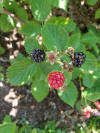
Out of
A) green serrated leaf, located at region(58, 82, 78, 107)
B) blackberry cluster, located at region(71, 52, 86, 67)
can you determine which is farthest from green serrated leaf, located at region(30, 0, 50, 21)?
green serrated leaf, located at region(58, 82, 78, 107)

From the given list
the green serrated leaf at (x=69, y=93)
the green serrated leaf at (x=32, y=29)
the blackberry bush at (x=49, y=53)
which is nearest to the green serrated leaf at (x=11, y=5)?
the blackberry bush at (x=49, y=53)

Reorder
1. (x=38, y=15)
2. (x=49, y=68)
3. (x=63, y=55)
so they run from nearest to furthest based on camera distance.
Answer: (x=63, y=55)
(x=49, y=68)
(x=38, y=15)

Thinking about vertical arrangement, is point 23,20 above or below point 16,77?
above

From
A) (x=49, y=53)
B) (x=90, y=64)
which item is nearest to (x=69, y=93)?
(x=90, y=64)

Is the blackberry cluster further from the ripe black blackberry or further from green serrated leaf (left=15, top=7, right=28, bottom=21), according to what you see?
green serrated leaf (left=15, top=7, right=28, bottom=21)

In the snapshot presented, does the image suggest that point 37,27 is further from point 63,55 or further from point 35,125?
point 35,125

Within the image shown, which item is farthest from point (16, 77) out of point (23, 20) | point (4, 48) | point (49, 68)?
point (4, 48)

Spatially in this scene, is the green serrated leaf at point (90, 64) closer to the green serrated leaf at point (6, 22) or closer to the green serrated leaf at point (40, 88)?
the green serrated leaf at point (40, 88)
